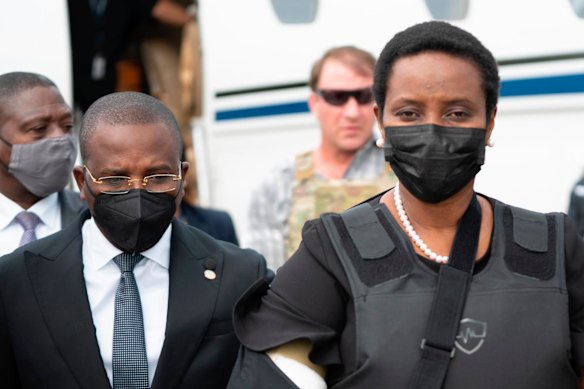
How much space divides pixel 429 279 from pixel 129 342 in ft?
2.66

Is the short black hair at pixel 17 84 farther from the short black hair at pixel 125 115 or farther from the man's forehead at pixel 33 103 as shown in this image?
the short black hair at pixel 125 115

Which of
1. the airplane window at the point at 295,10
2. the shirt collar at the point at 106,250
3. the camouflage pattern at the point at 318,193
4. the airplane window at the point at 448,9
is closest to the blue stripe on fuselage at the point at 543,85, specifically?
the airplane window at the point at 448,9

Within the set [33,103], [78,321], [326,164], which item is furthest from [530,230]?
[326,164]

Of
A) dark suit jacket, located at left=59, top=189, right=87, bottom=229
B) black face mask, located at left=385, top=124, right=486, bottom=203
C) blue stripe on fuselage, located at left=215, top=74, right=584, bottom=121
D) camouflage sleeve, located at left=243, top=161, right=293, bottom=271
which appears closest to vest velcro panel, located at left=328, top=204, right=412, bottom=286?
black face mask, located at left=385, top=124, right=486, bottom=203

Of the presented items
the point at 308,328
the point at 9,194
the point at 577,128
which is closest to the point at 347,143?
the point at 577,128

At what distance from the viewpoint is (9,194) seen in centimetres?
374

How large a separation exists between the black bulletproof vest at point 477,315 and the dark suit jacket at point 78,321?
20.5 inches

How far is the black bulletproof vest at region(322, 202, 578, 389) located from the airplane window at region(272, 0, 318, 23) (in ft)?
13.5

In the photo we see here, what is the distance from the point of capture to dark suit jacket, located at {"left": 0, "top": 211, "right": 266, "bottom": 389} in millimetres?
2766

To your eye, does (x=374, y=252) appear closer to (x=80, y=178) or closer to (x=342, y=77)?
(x=80, y=178)

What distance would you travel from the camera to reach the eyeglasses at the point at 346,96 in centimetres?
495

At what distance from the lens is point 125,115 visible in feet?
9.69

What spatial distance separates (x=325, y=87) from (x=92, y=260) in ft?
7.54

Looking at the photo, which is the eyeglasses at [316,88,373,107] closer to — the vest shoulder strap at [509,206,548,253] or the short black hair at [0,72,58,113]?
the short black hair at [0,72,58,113]
